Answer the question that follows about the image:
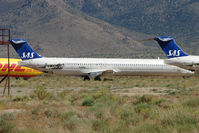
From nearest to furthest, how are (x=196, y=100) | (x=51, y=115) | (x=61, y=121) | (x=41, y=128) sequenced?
(x=41, y=128) → (x=61, y=121) → (x=51, y=115) → (x=196, y=100)

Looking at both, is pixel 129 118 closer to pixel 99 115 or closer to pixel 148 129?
pixel 99 115

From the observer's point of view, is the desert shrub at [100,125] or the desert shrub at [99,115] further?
the desert shrub at [99,115]

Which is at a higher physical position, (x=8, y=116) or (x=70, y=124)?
(x=8, y=116)

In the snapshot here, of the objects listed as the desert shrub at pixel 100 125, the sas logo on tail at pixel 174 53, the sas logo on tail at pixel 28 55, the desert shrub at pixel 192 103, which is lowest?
the desert shrub at pixel 100 125

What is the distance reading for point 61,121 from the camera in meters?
16.3

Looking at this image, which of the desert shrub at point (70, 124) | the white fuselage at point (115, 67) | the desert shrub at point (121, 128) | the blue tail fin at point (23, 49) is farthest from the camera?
the white fuselage at point (115, 67)

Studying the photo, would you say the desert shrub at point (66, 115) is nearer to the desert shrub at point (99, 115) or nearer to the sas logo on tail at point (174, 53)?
the desert shrub at point (99, 115)

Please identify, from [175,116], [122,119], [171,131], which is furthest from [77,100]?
[171,131]

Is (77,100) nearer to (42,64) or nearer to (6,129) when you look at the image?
(6,129)

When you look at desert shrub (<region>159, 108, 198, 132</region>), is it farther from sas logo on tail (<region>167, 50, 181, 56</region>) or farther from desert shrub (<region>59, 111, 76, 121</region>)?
sas logo on tail (<region>167, 50, 181, 56</region>)

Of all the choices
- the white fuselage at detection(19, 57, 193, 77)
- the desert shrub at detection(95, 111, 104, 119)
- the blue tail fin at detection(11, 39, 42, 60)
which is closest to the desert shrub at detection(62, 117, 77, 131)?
the desert shrub at detection(95, 111, 104, 119)

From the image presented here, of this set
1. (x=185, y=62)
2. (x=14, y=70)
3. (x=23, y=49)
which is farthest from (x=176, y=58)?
(x=14, y=70)

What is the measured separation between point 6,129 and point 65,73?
3948 centimetres

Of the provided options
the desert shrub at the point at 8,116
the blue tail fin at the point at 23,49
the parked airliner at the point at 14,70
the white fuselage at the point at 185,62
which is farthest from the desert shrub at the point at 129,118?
the parked airliner at the point at 14,70
